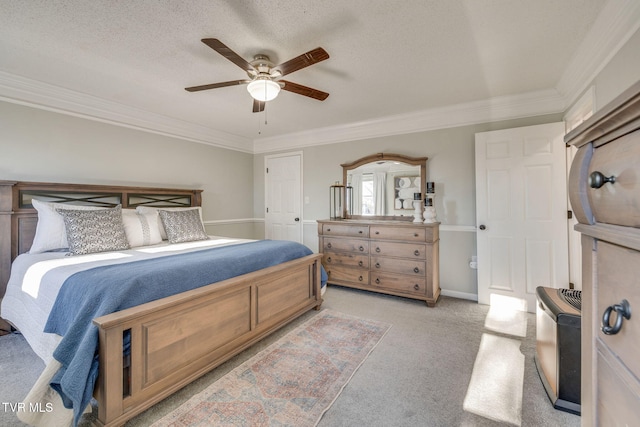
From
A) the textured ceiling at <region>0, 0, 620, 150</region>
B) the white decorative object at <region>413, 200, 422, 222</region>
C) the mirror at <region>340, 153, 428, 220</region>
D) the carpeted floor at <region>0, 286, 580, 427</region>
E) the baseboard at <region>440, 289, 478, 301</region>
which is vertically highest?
the textured ceiling at <region>0, 0, 620, 150</region>

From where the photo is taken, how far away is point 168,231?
3.21 metres

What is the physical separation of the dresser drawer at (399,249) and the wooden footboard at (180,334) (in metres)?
1.37

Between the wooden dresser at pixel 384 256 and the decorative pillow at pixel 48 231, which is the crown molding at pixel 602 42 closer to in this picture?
the wooden dresser at pixel 384 256

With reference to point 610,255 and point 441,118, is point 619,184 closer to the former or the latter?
point 610,255

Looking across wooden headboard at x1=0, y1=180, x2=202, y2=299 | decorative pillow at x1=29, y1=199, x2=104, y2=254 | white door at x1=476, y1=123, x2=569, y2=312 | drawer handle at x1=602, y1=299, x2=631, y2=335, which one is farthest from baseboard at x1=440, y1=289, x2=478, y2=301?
decorative pillow at x1=29, y1=199, x2=104, y2=254

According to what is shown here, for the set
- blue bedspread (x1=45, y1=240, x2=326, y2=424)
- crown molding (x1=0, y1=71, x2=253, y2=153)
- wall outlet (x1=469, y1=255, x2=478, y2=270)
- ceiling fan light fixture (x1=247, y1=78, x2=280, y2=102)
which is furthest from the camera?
wall outlet (x1=469, y1=255, x2=478, y2=270)

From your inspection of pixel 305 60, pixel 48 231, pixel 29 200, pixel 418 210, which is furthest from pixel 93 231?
pixel 418 210

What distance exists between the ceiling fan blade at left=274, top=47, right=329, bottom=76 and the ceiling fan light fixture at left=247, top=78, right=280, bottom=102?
139mm

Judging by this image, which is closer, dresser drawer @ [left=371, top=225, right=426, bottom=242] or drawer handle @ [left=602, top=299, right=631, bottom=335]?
drawer handle @ [left=602, top=299, right=631, bottom=335]

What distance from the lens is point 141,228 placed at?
2992mm

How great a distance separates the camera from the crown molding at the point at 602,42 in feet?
5.41

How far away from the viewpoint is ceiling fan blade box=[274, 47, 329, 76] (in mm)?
1790

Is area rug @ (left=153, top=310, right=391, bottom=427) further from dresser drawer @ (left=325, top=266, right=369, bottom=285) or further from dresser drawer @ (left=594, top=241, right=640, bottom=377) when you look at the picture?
dresser drawer @ (left=594, top=241, right=640, bottom=377)

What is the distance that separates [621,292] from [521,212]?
10.0 feet
